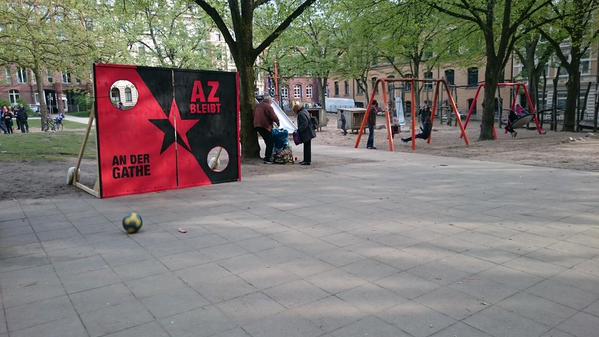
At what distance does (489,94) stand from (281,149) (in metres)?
10.5

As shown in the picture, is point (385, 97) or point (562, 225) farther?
point (385, 97)

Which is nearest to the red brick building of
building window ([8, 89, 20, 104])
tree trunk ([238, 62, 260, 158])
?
building window ([8, 89, 20, 104])

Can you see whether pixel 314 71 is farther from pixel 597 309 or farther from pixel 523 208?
pixel 597 309

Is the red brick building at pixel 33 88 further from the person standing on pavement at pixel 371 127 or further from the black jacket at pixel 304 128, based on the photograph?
the black jacket at pixel 304 128

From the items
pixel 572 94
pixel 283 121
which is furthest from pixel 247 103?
pixel 572 94

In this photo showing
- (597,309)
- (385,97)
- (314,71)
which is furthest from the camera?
(314,71)

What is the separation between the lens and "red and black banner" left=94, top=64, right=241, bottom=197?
7969 mm

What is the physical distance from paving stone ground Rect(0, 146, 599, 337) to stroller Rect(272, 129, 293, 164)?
13.2 ft

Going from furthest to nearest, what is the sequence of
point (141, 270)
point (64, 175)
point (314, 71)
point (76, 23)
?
1. point (314, 71)
2. point (76, 23)
3. point (64, 175)
4. point (141, 270)

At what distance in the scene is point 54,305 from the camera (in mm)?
3707

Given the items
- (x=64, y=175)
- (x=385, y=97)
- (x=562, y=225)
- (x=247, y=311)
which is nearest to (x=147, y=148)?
(x=64, y=175)

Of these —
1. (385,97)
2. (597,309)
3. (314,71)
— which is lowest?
(597,309)

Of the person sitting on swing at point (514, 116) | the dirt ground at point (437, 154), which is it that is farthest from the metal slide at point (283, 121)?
the person sitting on swing at point (514, 116)

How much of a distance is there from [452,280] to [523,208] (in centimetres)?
341
